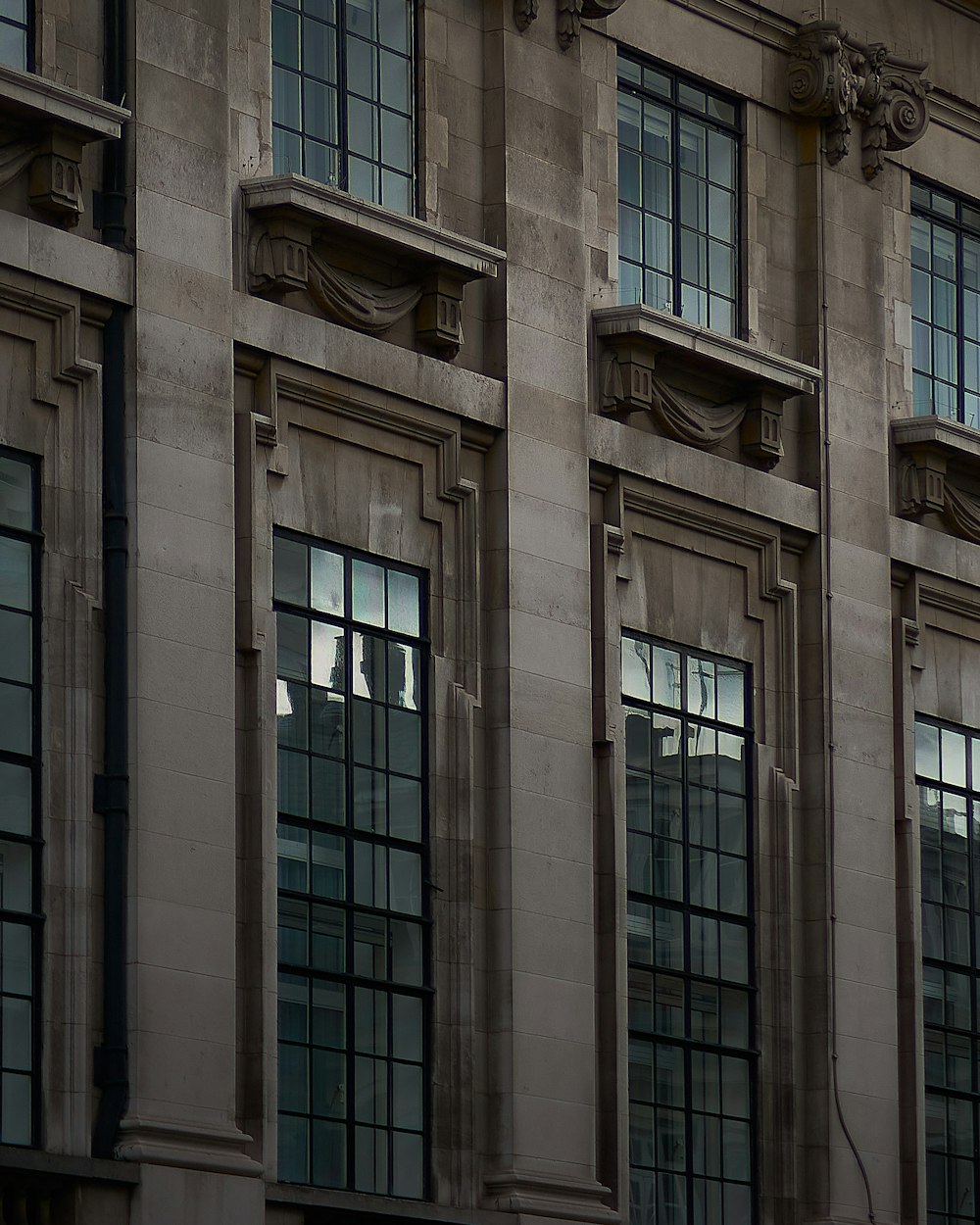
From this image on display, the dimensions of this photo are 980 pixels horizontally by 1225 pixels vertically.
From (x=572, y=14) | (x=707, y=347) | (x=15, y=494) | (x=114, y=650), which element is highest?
(x=572, y=14)

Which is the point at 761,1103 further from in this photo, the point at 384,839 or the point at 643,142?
the point at 643,142

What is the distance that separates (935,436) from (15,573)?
12030 millimetres

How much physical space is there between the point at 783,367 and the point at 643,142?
8.29ft

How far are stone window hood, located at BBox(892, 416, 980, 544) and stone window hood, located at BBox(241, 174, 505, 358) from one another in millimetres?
6143

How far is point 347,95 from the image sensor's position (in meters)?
30.5

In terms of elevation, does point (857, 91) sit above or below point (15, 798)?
above

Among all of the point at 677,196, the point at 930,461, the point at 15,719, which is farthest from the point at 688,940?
the point at 15,719

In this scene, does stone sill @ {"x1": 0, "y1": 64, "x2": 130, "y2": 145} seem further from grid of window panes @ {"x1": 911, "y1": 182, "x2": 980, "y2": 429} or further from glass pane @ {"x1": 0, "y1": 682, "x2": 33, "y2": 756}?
grid of window panes @ {"x1": 911, "y1": 182, "x2": 980, "y2": 429}

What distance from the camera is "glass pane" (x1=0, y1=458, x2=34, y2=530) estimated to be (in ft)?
87.5

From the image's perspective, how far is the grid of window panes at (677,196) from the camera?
110 feet

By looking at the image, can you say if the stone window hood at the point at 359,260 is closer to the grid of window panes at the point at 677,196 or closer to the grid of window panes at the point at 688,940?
the grid of window panes at the point at 677,196

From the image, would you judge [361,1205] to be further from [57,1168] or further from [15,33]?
[15,33]

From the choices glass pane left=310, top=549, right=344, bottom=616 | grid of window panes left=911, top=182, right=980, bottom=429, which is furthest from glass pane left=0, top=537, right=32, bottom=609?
grid of window panes left=911, top=182, right=980, bottom=429

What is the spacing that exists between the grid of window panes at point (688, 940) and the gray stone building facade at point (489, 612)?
2.0 inches
